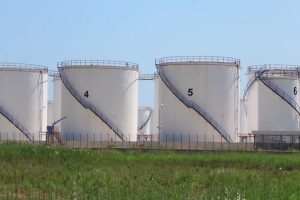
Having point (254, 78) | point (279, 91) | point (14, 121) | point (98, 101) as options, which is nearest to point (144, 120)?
point (254, 78)

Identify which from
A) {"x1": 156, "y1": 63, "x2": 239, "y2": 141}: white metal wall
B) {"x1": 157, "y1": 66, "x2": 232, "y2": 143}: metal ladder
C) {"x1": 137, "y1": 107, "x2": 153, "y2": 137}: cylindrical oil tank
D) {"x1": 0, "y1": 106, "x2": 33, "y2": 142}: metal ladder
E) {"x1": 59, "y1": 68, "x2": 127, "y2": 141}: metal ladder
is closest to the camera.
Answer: {"x1": 157, "y1": 66, "x2": 232, "y2": 143}: metal ladder

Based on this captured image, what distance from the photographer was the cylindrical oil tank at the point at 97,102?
47156 mm

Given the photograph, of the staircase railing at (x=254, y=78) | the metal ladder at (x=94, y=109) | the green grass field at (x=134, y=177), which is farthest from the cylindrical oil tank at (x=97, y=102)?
the green grass field at (x=134, y=177)

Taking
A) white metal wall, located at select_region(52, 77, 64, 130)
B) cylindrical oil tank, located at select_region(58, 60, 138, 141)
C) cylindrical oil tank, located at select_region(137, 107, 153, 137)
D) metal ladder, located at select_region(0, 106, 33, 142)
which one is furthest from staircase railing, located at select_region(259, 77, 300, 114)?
cylindrical oil tank, located at select_region(137, 107, 153, 137)

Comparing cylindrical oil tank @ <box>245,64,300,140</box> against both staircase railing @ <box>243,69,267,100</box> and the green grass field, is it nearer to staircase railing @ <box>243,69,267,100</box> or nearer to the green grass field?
staircase railing @ <box>243,69,267,100</box>

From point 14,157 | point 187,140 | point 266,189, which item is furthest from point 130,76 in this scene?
point 266,189

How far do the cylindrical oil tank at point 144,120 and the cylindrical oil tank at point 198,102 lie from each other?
17792mm

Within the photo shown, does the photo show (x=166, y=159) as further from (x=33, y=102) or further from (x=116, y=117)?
(x=33, y=102)

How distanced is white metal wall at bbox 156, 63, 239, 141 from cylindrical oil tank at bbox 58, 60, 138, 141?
297 centimetres

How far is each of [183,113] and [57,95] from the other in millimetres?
17633

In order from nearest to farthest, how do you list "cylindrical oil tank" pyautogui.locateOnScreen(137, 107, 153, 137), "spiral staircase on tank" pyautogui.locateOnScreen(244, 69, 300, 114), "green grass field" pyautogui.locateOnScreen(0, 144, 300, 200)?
"green grass field" pyautogui.locateOnScreen(0, 144, 300, 200), "spiral staircase on tank" pyautogui.locateOnScreen(244, 69, 300, 114), "cylindrical oil tank" pyautogui.locateOnScreen(137, 107, 153, 137)

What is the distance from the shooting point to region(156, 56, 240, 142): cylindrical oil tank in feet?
151

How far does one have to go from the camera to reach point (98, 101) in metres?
47.2

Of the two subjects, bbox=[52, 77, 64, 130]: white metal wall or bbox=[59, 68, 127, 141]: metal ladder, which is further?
bbox=[52, 77, 64, 130]: white metal wall
